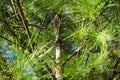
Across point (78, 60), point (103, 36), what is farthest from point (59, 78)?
point (103, 36)

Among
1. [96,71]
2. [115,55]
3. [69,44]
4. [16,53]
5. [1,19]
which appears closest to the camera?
[16,53]

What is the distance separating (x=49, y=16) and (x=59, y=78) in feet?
1.76

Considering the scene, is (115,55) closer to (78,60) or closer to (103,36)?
(78,60)

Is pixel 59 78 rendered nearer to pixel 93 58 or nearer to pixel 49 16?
pixel 93 58

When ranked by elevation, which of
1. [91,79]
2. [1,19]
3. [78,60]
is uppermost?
[1,19]

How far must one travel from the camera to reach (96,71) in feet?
4.87

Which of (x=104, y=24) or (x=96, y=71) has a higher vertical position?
(x=104, y=24)

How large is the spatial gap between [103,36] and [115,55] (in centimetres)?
27

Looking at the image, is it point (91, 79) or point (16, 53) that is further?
point (91, 79)

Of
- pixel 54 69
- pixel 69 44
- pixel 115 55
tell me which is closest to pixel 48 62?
pixel 54 69

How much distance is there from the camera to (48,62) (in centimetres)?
143

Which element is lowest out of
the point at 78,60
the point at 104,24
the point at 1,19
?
the point at 78,60

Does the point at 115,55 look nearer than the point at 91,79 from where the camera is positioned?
Yes

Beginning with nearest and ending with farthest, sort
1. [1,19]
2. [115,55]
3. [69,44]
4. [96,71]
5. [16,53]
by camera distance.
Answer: [16,53] < [115,55] < [96,71] < [1,19] < [69,44]
